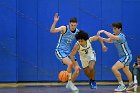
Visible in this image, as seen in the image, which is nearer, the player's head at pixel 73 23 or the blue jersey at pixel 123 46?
the player's head at pixel 73 23

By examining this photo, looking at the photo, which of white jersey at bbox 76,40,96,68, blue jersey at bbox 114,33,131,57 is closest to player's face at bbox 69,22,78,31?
white jersey at bbox 76,40,96,68

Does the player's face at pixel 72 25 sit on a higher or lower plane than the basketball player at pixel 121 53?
higher

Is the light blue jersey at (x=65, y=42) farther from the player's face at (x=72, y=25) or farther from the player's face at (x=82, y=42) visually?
the player's face at (x=82, y=42)

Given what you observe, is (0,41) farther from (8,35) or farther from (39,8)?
(39,8)

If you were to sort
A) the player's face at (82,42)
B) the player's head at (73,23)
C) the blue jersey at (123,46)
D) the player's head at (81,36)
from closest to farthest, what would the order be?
1. the player's head at (81,36)
2. the player's face at (82,42)
3. the player's head at (73,23)
4. the blue jersey at (123,46)

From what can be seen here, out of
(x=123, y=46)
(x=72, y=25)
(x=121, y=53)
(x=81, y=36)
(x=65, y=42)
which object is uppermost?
(x=72, y=25)

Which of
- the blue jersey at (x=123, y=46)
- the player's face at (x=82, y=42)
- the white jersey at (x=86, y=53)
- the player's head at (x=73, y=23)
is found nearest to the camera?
the player's face at (x=82, y=42)

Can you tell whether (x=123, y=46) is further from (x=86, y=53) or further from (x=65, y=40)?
(x=65, y=40)

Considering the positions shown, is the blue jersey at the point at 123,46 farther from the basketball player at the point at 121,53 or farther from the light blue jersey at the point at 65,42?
the light blue jersey at the point at 65,42

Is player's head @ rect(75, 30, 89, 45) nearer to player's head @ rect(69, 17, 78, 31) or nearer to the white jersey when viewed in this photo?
the white jersey

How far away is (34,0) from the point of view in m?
13.6

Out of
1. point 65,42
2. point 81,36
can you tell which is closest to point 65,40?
point 65,42

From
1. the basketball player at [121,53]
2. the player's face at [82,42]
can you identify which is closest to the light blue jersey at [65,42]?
the player's face at [82,42]

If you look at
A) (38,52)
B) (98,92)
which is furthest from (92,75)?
(38,52)
